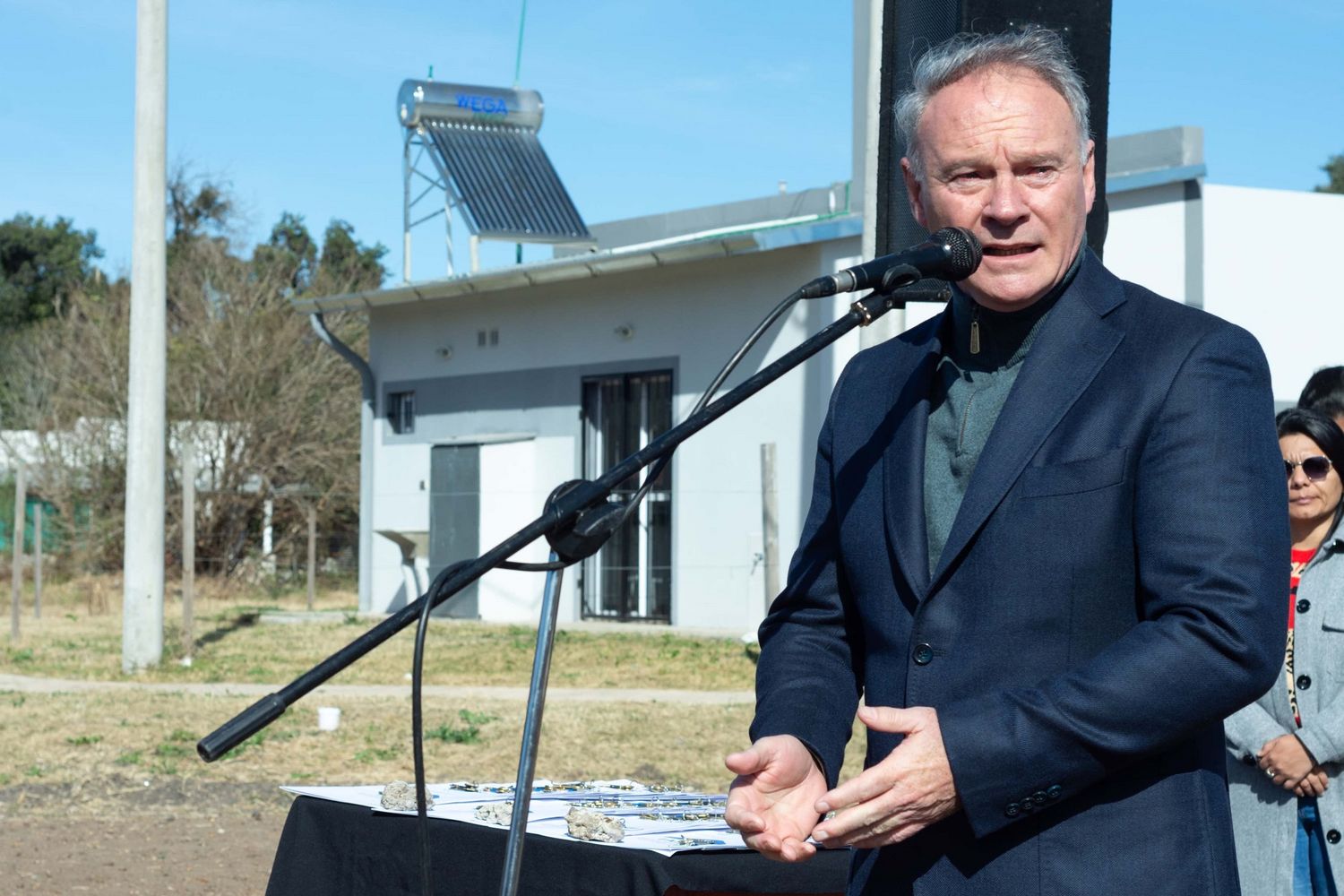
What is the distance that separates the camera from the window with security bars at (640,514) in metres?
18.9

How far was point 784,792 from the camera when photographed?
2.26m

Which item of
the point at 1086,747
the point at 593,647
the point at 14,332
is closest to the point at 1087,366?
the point at 1086,747

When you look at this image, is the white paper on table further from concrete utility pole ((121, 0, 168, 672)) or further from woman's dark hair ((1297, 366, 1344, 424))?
concrete utility pole ((121, 0, 168, 672))

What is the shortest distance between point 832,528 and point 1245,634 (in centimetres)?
71

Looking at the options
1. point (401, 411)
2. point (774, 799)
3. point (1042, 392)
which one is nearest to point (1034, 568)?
point (1042, 392)

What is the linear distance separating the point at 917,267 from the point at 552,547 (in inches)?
24.0

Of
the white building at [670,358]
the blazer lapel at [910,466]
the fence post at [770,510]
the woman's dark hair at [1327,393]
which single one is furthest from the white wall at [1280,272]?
the blazer lapel at [910,466]

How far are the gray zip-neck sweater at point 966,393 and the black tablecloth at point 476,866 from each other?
138 centimetres

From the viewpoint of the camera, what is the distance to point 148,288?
43.3 feet

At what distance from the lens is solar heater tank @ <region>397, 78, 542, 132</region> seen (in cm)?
2198

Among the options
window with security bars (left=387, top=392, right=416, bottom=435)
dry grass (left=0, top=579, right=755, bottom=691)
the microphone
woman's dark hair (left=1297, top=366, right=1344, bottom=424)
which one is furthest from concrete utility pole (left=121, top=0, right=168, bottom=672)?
the microphone

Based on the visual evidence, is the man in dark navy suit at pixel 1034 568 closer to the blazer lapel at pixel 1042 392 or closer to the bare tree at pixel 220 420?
the blazer lapel at pixel 1042 392

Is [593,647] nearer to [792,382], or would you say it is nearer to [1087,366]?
[792,382]

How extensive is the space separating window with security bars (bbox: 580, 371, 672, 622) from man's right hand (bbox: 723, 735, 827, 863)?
52.7ft
